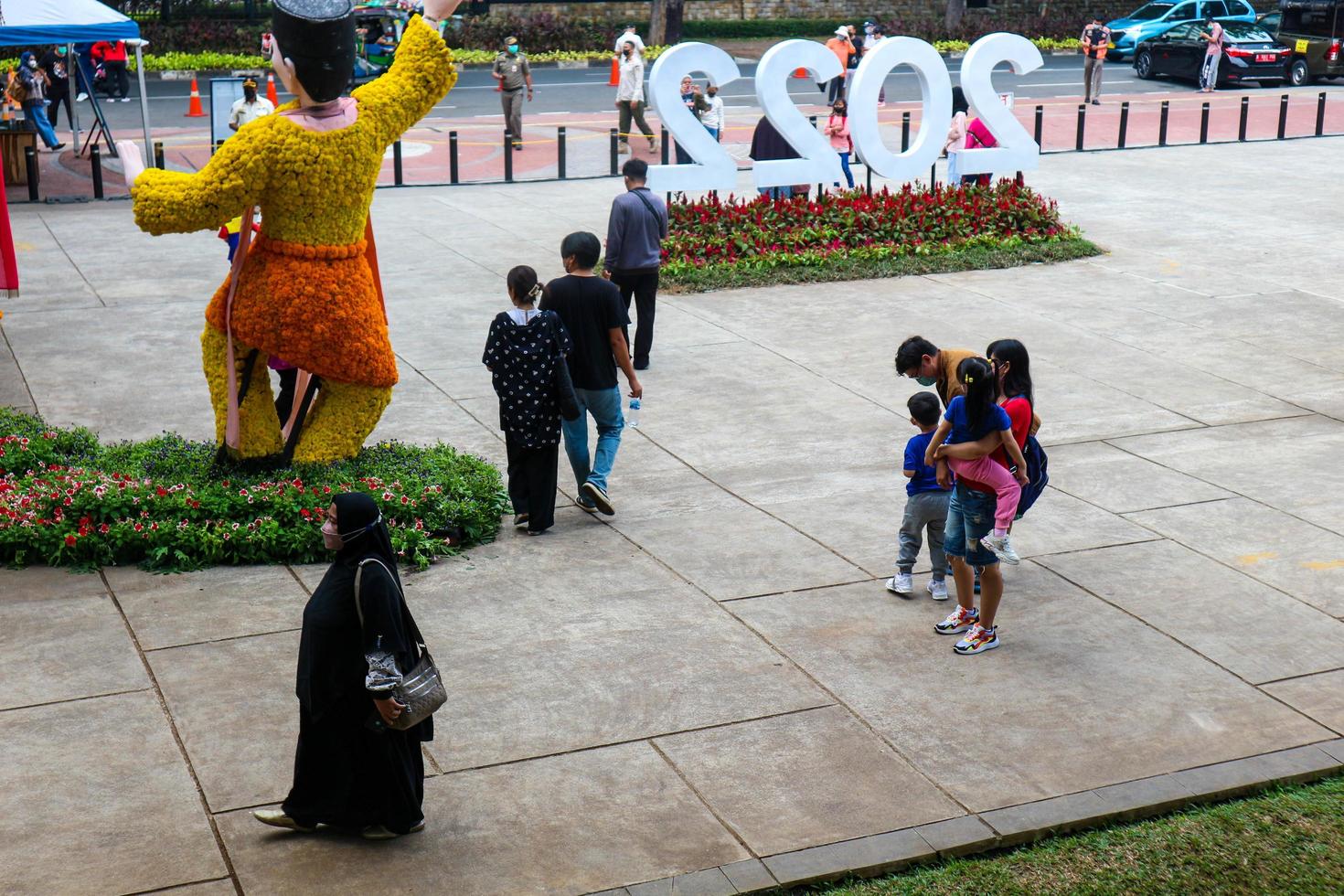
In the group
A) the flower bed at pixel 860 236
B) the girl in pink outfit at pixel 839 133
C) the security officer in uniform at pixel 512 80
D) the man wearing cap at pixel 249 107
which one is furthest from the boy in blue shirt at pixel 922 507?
the security officer in uniform at pixel 512 80

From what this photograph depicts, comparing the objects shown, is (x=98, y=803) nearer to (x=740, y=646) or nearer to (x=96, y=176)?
(x=740, y=646)

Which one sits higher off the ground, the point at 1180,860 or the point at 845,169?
the point at 845,169

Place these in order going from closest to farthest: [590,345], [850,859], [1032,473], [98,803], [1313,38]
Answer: [850,859], [98,803], [1032,473], [590,345], [1313,38]

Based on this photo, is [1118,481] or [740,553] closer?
[740,553]

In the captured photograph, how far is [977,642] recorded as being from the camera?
7012 mm

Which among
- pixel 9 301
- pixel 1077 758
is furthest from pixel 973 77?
pixel 1077 758

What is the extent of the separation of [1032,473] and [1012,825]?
2.34 metres

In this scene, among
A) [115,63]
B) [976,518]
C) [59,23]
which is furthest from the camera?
[115,63]

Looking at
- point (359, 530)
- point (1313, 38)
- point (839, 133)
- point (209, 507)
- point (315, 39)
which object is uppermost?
point (1313, 38)

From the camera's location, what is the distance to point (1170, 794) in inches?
228

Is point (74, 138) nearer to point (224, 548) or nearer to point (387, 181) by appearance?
point (387, 181)

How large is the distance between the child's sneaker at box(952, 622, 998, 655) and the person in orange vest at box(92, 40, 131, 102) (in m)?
27.3

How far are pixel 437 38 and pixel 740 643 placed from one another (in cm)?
400

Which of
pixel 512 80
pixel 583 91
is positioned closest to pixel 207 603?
pixel 512 80
